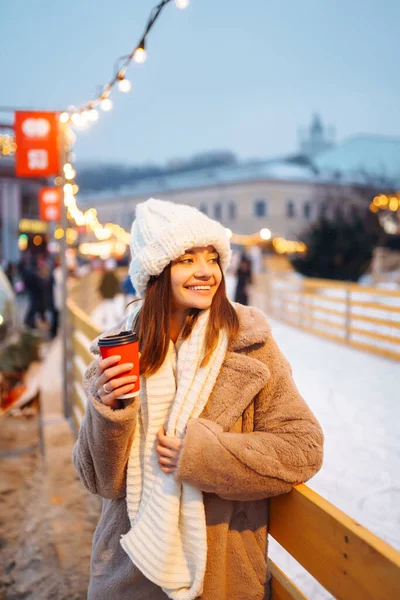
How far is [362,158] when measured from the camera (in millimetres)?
71375

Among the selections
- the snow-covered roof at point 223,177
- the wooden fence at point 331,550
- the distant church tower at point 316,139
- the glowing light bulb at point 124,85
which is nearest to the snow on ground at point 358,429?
the wooden fence at point 331,550

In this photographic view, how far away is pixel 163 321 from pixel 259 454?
493 mm

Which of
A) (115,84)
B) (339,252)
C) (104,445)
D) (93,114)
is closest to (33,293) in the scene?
(93,114)

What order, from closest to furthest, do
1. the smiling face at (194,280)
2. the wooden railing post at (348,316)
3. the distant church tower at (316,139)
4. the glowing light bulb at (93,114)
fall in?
the smiling face at (194,280), the glowing light bulb at (93,114), the wooden railing post at (348,316), the distant church tower at (316,139)

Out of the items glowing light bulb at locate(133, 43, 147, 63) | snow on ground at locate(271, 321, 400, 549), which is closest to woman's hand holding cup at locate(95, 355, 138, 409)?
snow on ground at locate(271, 321, 400, 549)

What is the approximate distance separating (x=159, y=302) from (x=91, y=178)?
6570 centimetres

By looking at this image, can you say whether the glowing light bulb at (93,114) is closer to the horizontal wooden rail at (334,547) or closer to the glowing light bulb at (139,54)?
the glowing light bulb at (139,54)

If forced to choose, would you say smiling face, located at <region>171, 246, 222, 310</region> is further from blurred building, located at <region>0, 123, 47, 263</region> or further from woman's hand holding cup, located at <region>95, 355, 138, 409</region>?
blurred building, located at <region>0, 123, 47, 263</region>

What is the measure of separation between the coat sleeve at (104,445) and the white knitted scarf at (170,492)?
47 mm

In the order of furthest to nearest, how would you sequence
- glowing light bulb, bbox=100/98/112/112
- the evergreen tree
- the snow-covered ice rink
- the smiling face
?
the evergreen tree, glowing light bulb, bbox=100/98/112/112, the snow-covered ice rink, the smiling face

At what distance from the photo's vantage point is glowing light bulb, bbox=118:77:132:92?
4.51 m

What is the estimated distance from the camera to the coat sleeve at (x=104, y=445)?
1.37 meters

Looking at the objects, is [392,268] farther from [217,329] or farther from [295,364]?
[217,329]

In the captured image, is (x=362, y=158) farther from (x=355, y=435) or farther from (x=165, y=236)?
(x=165, y=236)
